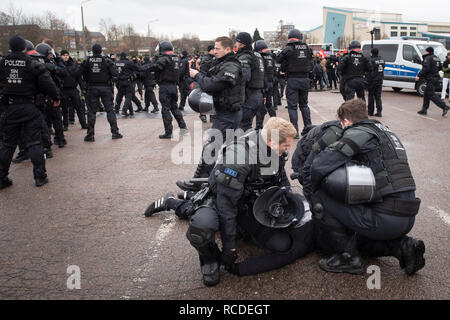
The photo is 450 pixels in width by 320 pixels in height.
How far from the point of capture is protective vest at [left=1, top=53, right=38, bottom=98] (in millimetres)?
5359

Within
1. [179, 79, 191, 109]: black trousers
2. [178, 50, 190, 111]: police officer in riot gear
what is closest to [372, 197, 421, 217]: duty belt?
[178, 50, 190, 111]: police officer in riot gear

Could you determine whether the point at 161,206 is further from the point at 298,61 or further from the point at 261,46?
the point at 261,46

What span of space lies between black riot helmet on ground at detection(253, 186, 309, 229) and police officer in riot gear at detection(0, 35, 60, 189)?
392 centimetres

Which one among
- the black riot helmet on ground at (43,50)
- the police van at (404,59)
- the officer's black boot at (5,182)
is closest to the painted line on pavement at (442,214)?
the officer's black boot at (5,182)

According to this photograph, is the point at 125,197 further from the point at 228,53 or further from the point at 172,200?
the point at 228,53

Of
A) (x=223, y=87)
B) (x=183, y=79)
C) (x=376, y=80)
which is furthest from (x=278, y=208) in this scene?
(x=183, y=79)

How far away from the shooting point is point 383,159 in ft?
9.64

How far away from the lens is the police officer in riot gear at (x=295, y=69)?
7945 mm

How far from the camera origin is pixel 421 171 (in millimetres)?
5805

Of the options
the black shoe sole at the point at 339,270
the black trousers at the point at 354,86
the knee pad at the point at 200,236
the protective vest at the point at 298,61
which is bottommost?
the black shoe sole at the point at 339,270

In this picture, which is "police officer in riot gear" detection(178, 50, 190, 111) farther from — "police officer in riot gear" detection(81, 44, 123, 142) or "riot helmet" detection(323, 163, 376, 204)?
"riot helmet" detection(323, 163, 376, 204)

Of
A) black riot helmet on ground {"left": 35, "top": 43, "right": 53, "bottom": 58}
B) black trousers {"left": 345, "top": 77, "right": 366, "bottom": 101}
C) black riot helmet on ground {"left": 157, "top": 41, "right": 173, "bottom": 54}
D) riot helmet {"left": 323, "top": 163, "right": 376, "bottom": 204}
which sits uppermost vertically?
black riot helmet on ground {"left": 157, "top": 41, "right": 173, "bottom": 54}

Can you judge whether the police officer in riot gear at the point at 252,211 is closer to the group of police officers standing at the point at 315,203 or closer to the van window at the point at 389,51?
the group of police officers standing at the point at 315,203

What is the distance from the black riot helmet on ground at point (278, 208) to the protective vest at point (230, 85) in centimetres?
210
